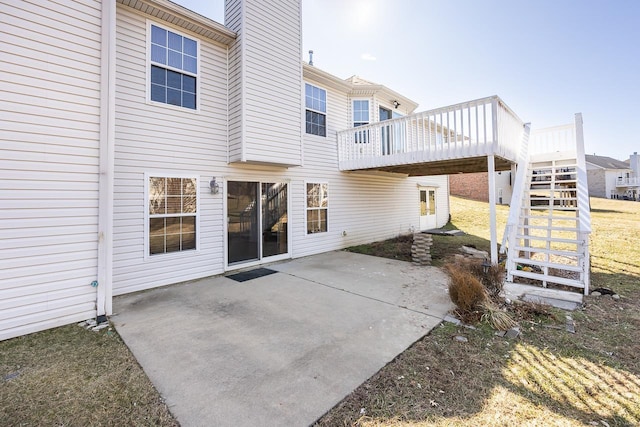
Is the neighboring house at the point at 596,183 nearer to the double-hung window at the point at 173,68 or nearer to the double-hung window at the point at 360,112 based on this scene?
the double-hung window at the point at 360,112

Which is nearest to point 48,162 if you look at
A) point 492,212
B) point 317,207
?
point 317,207

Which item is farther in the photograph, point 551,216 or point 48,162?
point 551,216

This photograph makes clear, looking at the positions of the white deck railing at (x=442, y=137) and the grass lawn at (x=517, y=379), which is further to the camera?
the white deck railing at (x=442, y=137)

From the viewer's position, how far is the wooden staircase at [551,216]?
4594mm

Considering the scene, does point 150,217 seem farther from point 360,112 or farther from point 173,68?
point 360,112

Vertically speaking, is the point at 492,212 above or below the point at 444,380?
above

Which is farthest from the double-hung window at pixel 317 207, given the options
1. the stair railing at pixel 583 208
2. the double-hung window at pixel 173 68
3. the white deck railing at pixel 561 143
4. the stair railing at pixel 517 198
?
the stair railing at pixel 583 208

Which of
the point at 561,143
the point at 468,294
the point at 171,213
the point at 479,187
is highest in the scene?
the point at 479,187

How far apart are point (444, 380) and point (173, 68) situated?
6.76 metres

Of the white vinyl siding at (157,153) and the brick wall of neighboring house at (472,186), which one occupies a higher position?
the brick wall of neighboring house at (472,186)

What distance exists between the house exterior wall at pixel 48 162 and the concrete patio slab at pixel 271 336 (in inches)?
37.5

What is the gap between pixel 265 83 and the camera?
6.15 meters

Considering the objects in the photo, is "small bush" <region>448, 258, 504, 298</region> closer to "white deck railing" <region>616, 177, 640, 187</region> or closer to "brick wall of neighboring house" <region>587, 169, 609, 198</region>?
"brick wall of neighboring house" <region>587, 169, 609, 198</region>

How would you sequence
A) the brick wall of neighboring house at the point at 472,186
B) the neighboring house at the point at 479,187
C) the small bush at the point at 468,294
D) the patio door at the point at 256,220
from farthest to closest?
the neighboring house at the point at 479,187, the brick wall of neighboring house at the point at 472,186, the patio door at the point at 256,220, the small bush at the point at 468,294
